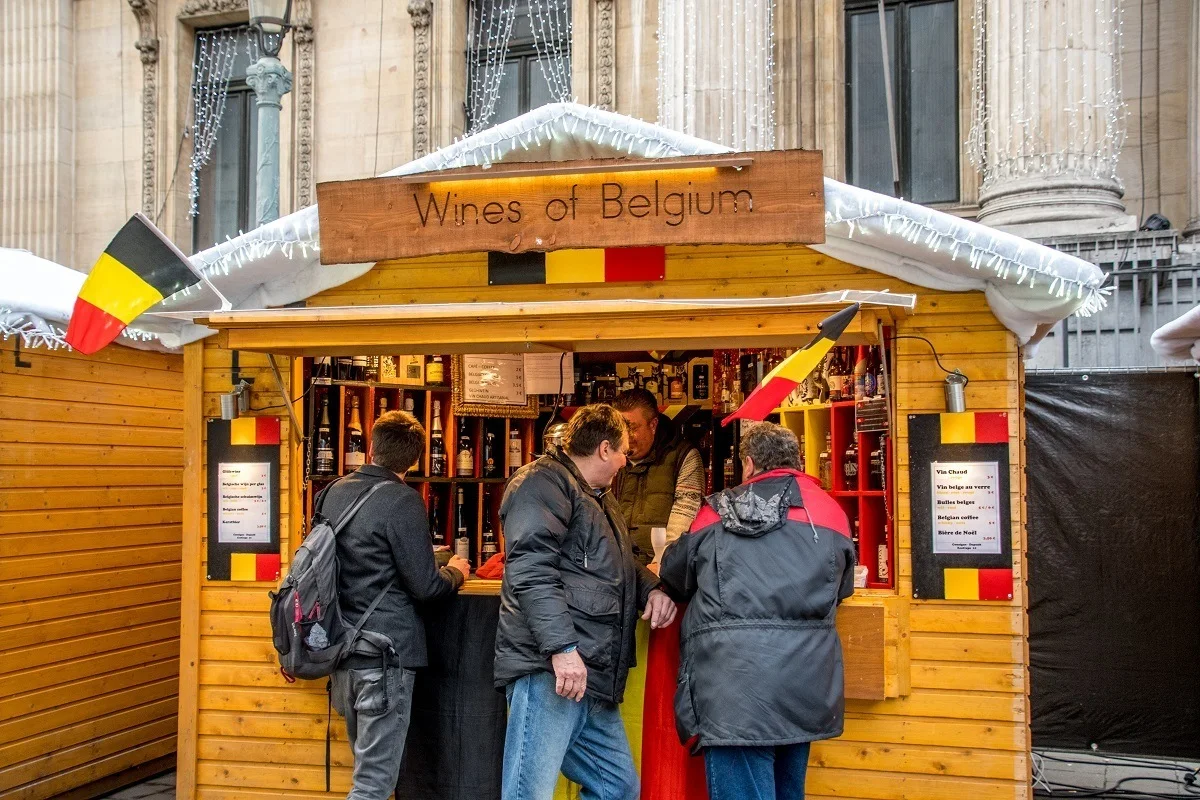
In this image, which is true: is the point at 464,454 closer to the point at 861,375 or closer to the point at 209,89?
the point at 861,375

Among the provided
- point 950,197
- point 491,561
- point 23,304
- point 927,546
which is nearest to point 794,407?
point 927,546

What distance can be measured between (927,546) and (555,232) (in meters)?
2.41

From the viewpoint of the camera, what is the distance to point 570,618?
4922 mm

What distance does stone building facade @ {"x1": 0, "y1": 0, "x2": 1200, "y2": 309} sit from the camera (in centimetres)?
1161

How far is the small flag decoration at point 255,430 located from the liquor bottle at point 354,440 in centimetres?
95

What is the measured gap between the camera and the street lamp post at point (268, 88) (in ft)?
26.6

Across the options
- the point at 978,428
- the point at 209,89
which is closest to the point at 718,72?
the point at 978,428

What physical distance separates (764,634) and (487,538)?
3971 mm

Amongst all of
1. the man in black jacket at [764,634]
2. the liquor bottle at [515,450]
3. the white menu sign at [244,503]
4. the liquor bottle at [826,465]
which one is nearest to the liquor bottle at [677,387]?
the liquor bottle at [515,450]

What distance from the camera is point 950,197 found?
13.2 m

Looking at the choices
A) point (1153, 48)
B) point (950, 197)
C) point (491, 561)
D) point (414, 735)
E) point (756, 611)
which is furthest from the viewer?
point (950, 197)

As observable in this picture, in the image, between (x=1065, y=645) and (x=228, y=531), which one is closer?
(x=228, y=531)

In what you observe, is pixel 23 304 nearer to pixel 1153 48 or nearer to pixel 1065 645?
pixel 1065 645

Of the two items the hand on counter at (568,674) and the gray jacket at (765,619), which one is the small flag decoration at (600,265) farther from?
the hand on counter at (568,674)
